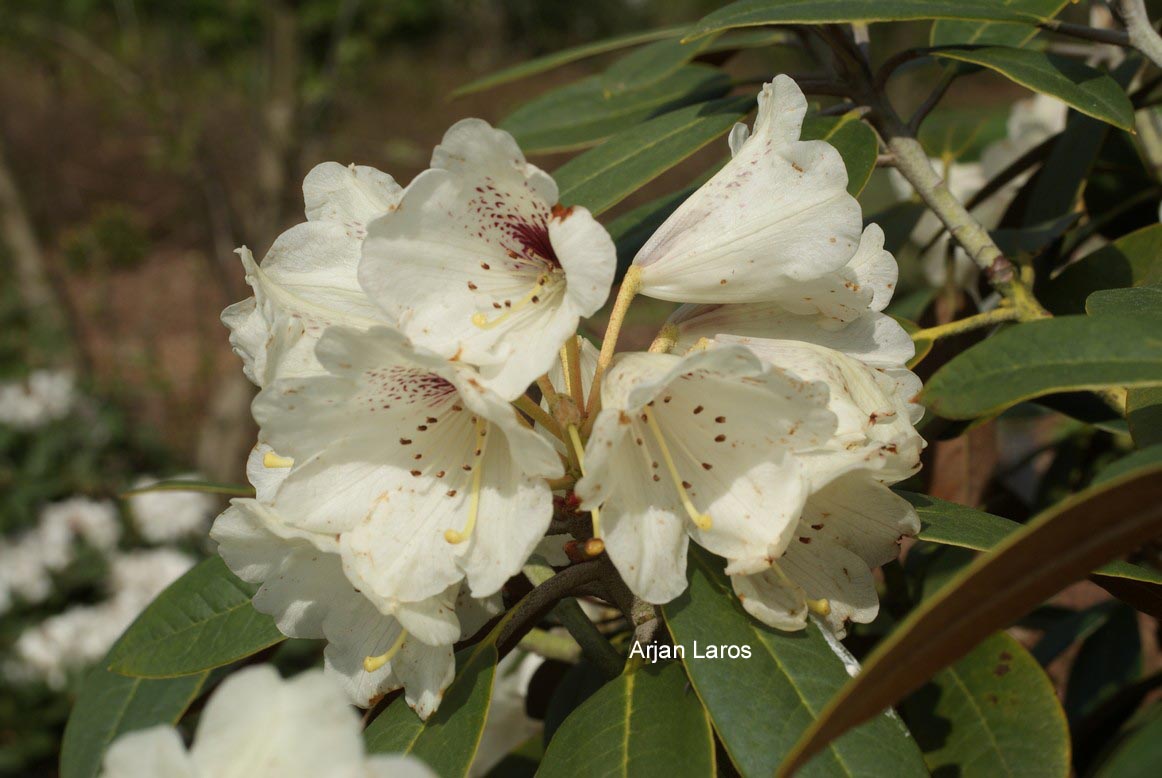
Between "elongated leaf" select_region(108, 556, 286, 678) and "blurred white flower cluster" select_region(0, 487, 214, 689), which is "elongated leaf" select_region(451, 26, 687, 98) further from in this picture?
"blurred white flower cluster" select_region(0, 487, 214, 689)

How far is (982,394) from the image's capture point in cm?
62

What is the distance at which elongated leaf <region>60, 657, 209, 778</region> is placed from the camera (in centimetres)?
→ 99

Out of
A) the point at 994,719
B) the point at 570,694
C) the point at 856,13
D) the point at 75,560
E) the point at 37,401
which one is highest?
the point at 856,13

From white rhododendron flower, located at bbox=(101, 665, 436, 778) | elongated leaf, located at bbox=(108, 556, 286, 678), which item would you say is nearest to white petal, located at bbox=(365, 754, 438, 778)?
white rhododendron flower, located at bbox=(101, 665, 436, 778)

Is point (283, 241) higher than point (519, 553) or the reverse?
higher

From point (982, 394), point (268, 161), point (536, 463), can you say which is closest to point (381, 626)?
point (536, 463)

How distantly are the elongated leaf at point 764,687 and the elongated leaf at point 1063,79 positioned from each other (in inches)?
20.1

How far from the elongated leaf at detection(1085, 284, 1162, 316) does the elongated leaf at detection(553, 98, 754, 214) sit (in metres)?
0.36

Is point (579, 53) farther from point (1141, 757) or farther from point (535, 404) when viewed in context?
point (1141, 757)

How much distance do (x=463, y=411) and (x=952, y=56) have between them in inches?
23.4

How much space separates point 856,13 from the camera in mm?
857

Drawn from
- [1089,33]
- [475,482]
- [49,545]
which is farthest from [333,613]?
[49,545]

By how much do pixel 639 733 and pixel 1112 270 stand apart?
670 mm

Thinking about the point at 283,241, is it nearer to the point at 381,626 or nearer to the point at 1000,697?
the point at 381,626
